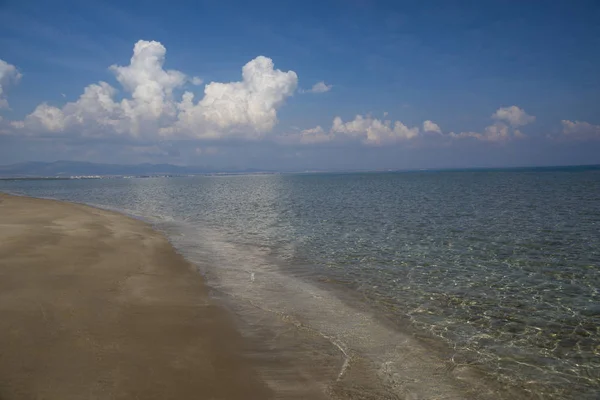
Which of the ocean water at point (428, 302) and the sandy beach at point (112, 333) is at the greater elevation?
the sandy beach at point (112, 333)

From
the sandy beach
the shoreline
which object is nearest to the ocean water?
the shoreline

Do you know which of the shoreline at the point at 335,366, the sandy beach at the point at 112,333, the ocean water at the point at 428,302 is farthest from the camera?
the ocean water at the point at 428,302

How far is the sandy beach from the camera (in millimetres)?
6926

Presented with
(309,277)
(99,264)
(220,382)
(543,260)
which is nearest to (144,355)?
(220,382)

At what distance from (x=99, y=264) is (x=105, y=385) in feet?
36.8

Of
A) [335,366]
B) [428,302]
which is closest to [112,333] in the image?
[335,366]

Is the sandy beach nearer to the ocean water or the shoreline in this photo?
the shoreline

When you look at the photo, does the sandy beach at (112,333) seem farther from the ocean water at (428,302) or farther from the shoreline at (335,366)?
the ocean water at (428,302)

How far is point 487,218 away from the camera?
32594mm

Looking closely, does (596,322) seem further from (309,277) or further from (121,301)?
(121,301)

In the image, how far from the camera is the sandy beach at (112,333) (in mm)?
6926

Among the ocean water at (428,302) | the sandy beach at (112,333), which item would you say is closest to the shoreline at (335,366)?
the ocean water at (428,302)

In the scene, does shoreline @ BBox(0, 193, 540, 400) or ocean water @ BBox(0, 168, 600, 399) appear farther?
ocean water @ BBox(0, 168, 600, 399)

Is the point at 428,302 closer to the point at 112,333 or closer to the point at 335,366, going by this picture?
the point at 335,366
